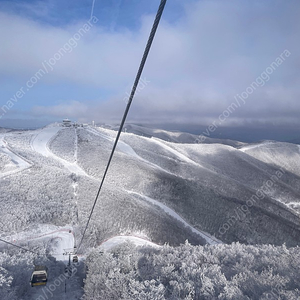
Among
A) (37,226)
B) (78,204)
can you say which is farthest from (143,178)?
(37,226)

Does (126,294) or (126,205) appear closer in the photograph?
(126,294)

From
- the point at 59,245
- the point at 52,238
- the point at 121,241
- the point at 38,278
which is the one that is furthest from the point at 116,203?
the point at 38,278

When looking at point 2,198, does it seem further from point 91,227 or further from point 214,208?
point 214,208

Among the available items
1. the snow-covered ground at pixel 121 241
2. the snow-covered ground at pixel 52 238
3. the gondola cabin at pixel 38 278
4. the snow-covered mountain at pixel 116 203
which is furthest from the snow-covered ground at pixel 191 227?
the gondola cabin at pixel 38 278

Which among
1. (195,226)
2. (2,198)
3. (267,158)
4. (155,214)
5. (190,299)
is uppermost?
(267,158)

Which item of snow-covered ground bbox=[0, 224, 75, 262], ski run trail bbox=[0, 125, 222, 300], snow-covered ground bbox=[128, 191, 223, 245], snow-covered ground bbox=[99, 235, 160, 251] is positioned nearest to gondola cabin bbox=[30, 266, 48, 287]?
ski run trail bbox=[0, 125, 222, 300]

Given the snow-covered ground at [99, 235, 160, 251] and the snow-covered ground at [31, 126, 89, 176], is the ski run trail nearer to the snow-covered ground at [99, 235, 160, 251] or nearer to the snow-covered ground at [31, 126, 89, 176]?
the snow-covered ground at [99, 235, 160, 251]

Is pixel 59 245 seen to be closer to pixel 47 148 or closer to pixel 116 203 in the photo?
pixel 116 203

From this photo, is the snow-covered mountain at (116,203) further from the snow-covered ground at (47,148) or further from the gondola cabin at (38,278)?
the gondola cabin at (38,278)
